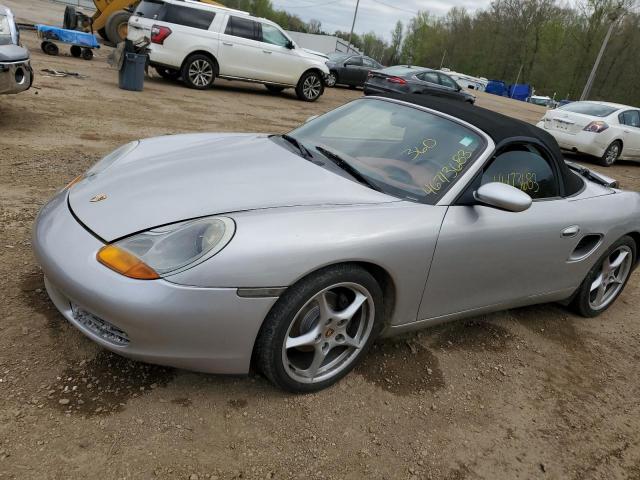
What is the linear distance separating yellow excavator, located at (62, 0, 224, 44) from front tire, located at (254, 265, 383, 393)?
1574 centimetres

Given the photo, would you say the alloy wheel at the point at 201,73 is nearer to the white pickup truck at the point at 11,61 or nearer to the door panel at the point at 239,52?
the door panel at the point at 239,52

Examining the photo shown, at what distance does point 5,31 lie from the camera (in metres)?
5.74

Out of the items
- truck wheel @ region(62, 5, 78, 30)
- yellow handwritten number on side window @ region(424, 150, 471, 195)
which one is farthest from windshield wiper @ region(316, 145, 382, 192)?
truck wheel @ region(62, 5, 78, 30)

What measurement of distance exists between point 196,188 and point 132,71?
8995 mm

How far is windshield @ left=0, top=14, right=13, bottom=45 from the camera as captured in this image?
224 inches

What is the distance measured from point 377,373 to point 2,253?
2.41m

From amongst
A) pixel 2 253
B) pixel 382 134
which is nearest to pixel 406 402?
pixel 382 134

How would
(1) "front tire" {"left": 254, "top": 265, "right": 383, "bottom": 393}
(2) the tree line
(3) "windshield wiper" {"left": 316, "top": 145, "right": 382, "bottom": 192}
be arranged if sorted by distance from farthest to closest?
(2) the tree line
(3) "windshield wiper" {"left": 316, "top": 145, "right": 382, "bottom": 192}
(1) "front tire" {"left": 254, "top": 265, "right": 383, "bottom": 393}

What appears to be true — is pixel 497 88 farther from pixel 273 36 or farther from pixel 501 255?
pixel 501 255

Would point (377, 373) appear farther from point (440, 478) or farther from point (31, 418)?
point (31, 418)

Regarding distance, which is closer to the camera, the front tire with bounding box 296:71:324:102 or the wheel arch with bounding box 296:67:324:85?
the wheel arch with bounding box 296:67:324:85

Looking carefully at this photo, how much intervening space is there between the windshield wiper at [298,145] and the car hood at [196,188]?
0.07 meters

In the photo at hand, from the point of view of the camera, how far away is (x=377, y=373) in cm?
275

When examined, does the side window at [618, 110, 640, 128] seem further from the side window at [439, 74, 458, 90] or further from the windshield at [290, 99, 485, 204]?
the windshield at [290, 99, 485, 204]
